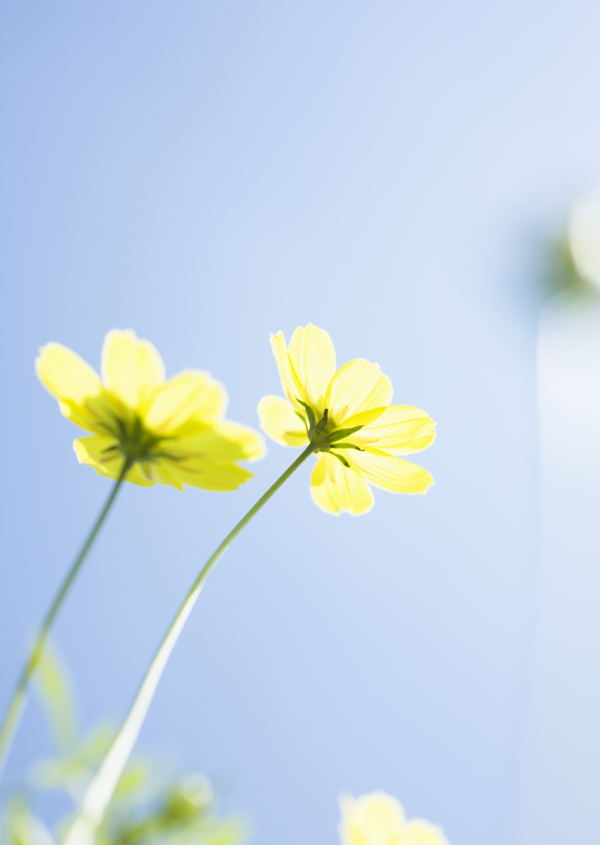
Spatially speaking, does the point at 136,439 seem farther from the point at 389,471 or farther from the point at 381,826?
the point at 381,826

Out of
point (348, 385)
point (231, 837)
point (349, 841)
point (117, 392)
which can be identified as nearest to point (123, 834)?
point (231, 837)

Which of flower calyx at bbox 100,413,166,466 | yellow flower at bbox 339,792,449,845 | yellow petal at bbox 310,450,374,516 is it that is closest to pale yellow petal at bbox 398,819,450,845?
yellow flower at bbox 339,792,449,845

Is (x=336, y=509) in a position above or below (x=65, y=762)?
above

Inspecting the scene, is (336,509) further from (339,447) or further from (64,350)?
(64,350)

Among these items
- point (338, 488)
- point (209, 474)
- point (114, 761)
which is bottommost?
point (114, 761)

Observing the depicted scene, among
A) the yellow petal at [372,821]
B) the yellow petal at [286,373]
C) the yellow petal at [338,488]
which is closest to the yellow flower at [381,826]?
the yellow petal at [372,821]

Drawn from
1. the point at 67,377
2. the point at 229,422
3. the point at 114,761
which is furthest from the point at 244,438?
the point at 114,761
